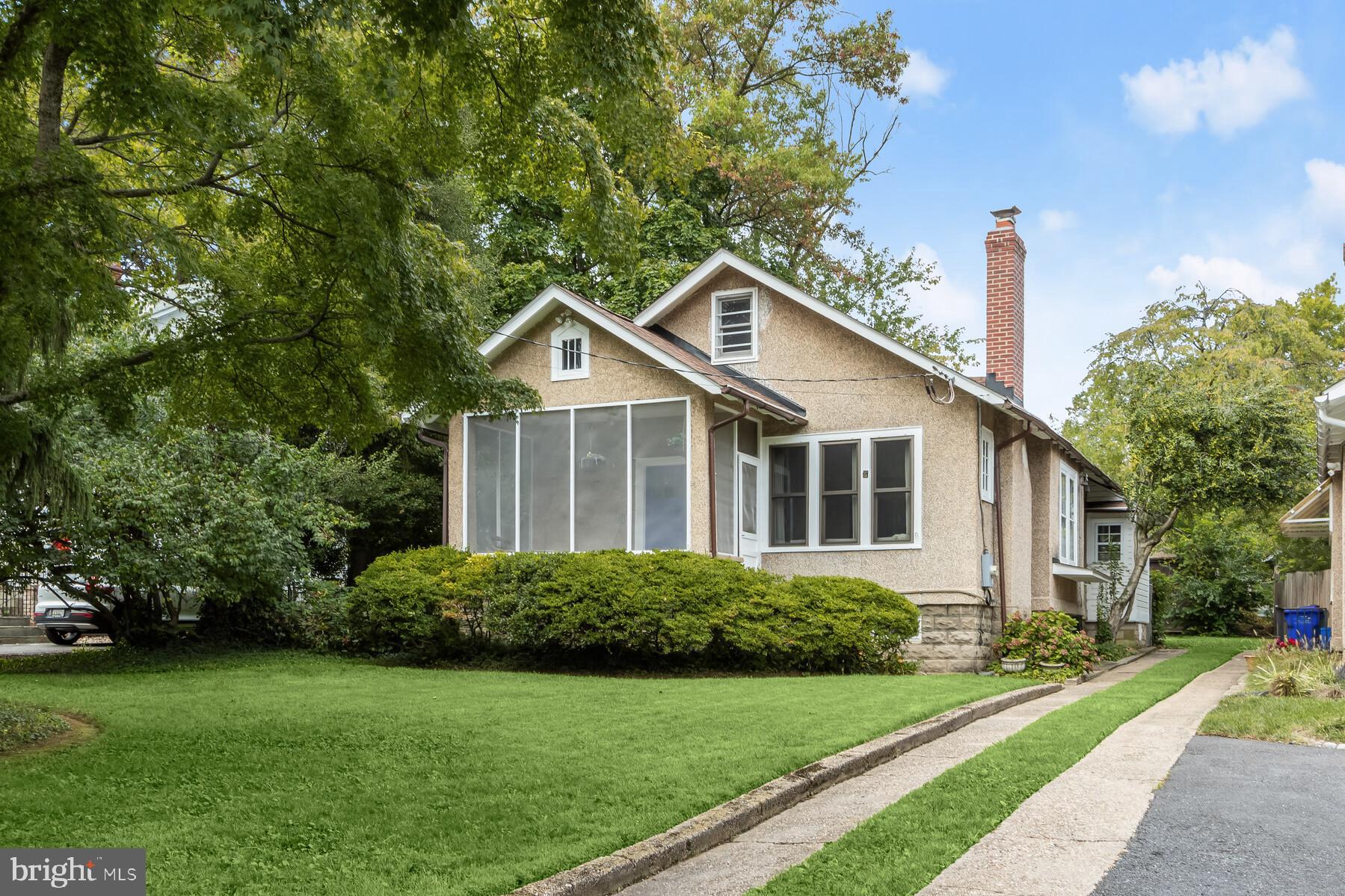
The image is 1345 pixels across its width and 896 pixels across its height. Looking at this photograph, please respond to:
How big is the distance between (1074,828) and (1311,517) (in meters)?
19.7

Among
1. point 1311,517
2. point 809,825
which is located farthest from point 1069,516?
point 809,825

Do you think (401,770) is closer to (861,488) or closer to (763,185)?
(861,488)

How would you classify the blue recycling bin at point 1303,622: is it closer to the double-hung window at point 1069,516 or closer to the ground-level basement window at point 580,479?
the double-hung window at point 1069,516

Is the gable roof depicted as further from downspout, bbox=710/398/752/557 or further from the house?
downspout, bbox=710/398/752/557

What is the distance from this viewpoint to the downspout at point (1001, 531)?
18.2m

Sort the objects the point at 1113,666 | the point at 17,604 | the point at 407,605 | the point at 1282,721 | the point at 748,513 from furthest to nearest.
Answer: the point at 17,604 < the point at 1113,666 < the point at 748,513 < the point at 407,605 < the point at 1282,721

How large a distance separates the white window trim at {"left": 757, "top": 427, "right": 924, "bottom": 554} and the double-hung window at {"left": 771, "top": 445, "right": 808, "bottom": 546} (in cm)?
9

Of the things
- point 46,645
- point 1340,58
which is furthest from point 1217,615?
point 46,645

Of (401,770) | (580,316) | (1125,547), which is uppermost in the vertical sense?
(580,316)

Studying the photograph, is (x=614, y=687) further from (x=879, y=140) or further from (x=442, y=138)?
(x=879, y=140)

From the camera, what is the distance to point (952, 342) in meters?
36.9

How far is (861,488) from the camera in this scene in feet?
59.6

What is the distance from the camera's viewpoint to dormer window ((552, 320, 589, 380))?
1800cm
